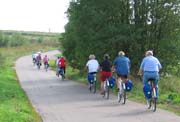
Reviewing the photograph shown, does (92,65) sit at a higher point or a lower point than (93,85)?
higher

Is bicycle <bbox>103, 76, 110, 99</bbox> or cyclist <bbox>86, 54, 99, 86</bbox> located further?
cyclist <bbox>86, 54, 99, 86</bbox>

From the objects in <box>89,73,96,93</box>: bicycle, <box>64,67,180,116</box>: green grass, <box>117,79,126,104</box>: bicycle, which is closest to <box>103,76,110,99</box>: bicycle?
<box>64,67,180,116</box>: green grass

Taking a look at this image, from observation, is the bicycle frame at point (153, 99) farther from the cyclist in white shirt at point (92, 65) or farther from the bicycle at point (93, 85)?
the bicycle at point (93, 85)

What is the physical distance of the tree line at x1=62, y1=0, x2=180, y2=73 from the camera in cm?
2755

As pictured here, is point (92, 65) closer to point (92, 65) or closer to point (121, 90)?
point (92, 65)

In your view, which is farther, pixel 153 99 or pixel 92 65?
pixel 92 65

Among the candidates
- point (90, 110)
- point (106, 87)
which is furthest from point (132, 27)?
point (90, 110)

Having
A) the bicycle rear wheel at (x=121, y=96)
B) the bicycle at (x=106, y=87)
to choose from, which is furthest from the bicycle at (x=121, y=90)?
the bicycle at (x=106, y=87)

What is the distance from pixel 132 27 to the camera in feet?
90.9

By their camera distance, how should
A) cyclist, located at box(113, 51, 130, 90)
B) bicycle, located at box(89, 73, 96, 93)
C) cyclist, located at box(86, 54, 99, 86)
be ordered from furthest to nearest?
bicycle, located at box(89, 73, 96, 93), cyclist, located at box(86, 54, 99, 86), cyclist, located at box(113, 51, 130, 90)

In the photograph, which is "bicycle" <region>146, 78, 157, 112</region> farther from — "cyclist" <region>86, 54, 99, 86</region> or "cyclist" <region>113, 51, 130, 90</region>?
"cyclist" <region>86, 54, 99, 86</region>

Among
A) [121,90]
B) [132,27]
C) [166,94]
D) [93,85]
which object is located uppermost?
[132,27]

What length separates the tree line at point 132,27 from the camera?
90.4 ft

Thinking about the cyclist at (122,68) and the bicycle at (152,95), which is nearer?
the bicycle at (152,95)
